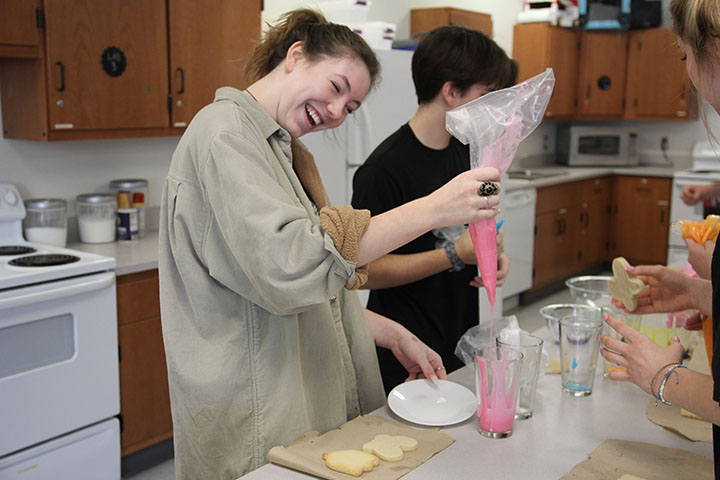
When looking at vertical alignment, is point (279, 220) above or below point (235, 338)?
above

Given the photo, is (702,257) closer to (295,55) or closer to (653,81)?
(295,55)

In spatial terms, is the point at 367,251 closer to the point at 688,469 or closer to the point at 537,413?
the point at 537,413

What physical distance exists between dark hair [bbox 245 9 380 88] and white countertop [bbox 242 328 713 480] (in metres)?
0.71

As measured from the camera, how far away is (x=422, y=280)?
1965 mm

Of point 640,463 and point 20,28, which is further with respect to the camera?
point 20,28

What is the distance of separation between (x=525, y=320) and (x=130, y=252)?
310 cm

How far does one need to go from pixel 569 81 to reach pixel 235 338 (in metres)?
5.72

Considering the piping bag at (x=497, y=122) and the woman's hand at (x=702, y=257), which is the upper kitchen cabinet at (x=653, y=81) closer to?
the woman's hand at (x=702, y=257)

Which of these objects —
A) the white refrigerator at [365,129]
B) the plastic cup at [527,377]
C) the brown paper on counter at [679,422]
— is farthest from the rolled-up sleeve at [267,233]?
the white refrigerator at [365,129]

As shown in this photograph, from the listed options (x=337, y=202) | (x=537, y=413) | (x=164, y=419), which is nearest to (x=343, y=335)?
(x=537, y=413)

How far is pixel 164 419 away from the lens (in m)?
2.96

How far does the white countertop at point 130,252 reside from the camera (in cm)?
270

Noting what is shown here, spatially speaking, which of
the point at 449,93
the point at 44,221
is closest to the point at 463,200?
the point at 449,93

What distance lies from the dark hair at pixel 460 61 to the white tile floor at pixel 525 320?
1.97 meters
